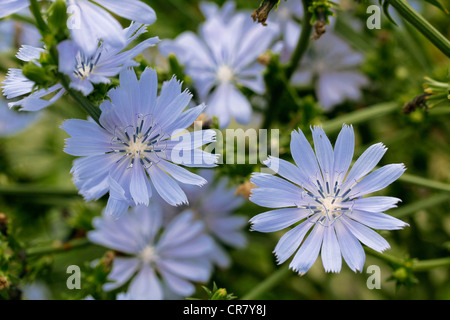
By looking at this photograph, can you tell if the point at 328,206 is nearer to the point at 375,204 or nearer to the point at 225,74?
the point at 375,204

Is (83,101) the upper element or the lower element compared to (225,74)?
lower

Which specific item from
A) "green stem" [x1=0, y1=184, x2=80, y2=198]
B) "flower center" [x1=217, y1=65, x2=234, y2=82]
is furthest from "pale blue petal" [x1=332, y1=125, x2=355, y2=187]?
"green stem" [x1=0, y1=184, x2=80, y2=198]

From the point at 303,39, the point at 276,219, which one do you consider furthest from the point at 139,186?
the point at 303,39

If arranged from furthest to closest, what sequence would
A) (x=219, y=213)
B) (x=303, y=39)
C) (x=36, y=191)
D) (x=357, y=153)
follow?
(x=219, y=213), (x=36, y=191), (x=357, y=153), (x=303, y=39)

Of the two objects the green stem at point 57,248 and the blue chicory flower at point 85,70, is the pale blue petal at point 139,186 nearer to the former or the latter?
the blue chicory flower at point 85,70

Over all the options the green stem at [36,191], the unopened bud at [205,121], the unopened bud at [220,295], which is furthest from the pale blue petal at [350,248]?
the green stem at [36,191]

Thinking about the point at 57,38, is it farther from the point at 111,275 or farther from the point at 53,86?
the point at 111,275
